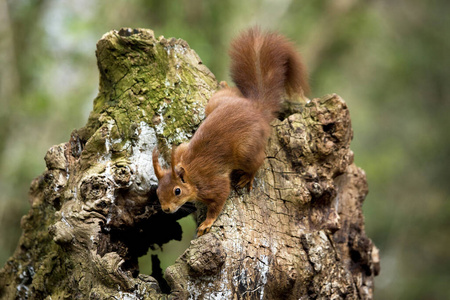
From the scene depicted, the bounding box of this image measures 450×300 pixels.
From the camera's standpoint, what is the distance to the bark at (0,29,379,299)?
7.48ft

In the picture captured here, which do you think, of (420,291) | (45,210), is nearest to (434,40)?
(420,291)

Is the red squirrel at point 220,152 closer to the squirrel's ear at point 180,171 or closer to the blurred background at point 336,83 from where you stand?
the squirrel's ear at point 180,171

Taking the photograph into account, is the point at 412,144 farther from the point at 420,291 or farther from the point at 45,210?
the point at 45,210

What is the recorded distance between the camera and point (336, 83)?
780 centimetres

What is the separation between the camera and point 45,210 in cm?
288

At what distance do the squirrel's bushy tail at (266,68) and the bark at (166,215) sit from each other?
0.16m

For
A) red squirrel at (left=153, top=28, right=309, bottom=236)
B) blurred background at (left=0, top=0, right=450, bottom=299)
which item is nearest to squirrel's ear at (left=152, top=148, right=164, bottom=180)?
red squirrel at (left=153, top=28, right=309, bottom=236)

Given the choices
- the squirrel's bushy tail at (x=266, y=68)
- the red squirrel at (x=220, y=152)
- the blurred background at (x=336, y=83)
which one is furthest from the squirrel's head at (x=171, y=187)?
the blurred background at (x=336, y=83)

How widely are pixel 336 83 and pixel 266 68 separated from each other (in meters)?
5.05

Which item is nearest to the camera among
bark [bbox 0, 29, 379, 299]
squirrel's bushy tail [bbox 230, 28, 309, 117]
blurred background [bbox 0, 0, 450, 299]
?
bark [bbox 0, 29, 379, 299]

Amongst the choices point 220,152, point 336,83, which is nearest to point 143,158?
point 220,152

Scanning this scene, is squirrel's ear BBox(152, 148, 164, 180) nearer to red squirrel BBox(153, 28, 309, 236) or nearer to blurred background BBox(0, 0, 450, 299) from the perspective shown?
red squirrel BBox(153, 28, 309, 236)

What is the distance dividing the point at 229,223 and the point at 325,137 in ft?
2.53

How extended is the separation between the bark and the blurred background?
840 mm
